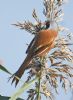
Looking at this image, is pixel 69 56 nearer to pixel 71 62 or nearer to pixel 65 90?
pixel 71 62

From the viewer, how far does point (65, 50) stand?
375cm

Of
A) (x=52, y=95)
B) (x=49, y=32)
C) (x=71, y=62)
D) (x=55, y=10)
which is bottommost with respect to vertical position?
(x=52, y=95)

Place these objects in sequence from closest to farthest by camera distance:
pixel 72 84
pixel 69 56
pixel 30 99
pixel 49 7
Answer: pixel 49 7 → pixel 69 56 → pixel 30 99 → pixel 72 84

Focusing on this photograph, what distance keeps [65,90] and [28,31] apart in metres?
1.05

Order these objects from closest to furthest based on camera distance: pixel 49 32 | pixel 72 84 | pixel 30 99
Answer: pixel 49 32 → pixel 30 99 → pixel 72 84

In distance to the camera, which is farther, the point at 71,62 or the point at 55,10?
the point at 71,62

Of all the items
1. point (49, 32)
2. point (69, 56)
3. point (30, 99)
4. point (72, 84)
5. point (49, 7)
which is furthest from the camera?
point (72, 84)

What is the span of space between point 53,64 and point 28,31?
635 millimetres

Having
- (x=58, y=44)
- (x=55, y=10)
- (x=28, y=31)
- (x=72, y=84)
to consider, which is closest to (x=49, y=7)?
(x=55, y=10)

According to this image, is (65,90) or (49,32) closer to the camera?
(49,32)

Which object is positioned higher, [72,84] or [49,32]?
[49,32]

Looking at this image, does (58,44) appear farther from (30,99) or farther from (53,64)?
(30,99)

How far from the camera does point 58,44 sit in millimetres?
3697

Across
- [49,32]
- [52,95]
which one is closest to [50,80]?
[52,95]
